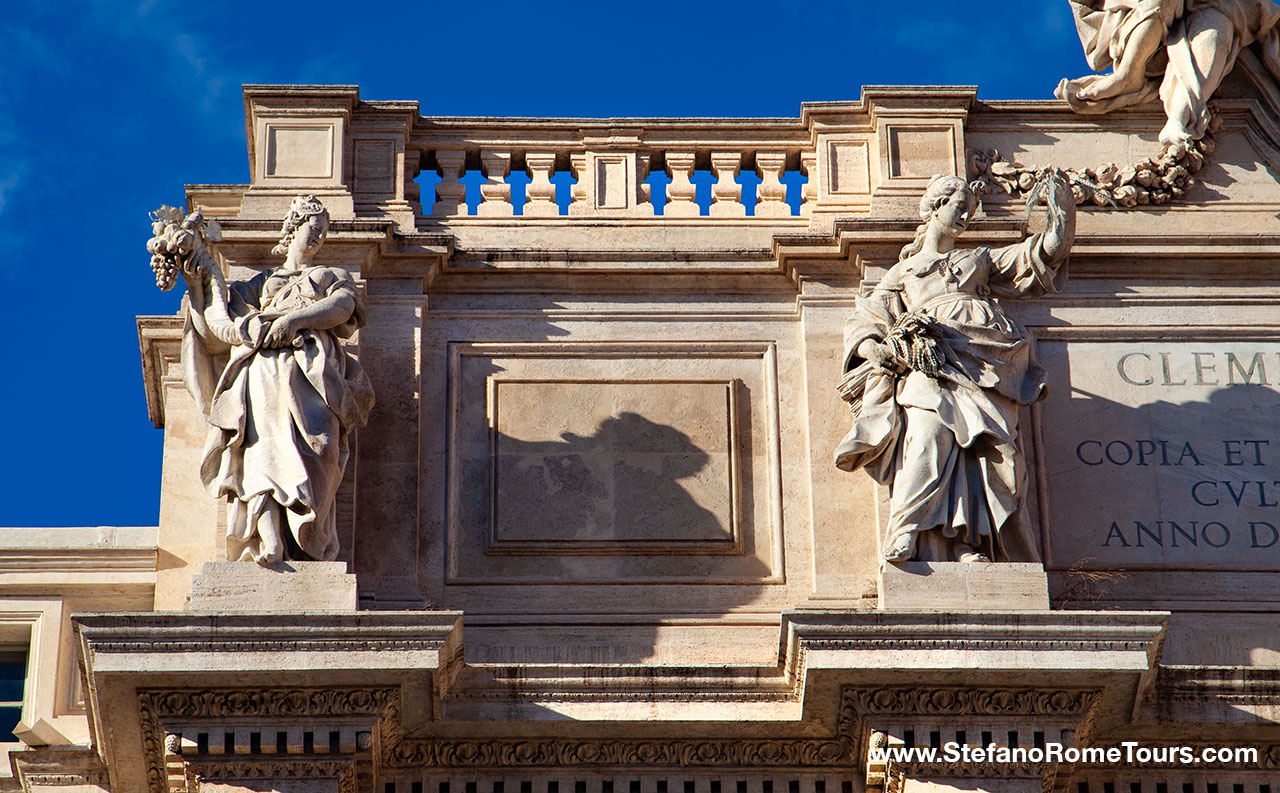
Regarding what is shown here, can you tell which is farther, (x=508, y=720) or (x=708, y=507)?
(x=708, y=507)

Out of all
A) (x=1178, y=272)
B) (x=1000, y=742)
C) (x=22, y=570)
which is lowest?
(x=1000, y=742)

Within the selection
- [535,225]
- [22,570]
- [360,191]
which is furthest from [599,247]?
[22,570]

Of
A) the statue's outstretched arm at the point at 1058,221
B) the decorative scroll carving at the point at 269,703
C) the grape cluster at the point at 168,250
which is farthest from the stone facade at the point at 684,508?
the grape cluster at the point at 168,250

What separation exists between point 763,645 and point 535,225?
133 inches

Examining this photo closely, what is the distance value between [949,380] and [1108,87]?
3.23 metres

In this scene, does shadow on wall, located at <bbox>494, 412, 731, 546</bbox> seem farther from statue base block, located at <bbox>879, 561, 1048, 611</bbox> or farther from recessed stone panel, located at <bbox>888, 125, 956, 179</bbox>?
recessed stone panel, located at <bbox>888, 125, 956, 179</bbox>

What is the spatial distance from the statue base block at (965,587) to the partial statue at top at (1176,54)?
4.02 m

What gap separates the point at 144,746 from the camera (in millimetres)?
15586

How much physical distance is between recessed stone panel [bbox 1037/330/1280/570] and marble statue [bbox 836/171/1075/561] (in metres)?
0.72

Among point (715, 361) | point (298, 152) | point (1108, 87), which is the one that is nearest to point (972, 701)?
point (715, 361)

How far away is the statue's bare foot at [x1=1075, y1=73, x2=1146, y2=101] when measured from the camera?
736 inches

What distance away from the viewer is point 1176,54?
61.1 feet

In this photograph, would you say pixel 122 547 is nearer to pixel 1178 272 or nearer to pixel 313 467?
pixel 313 467

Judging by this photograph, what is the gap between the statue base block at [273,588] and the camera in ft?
51.3
